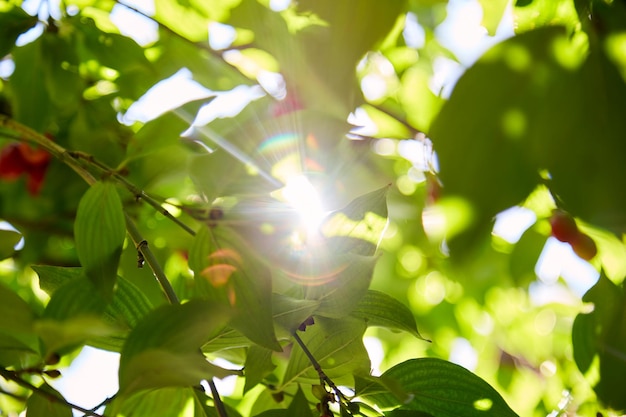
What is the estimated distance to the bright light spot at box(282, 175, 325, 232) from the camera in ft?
2.13

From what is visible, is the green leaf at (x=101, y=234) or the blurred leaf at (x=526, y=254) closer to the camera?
the green leaf at (x=101, y=234)

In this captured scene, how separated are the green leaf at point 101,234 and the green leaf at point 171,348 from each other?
4.1 inches

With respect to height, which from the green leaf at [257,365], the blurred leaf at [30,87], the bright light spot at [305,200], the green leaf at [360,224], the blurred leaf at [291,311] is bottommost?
the green leaf at [257,365]

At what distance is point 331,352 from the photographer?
0.65 meters

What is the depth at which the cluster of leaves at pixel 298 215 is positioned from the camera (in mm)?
281

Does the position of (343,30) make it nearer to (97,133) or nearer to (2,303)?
(2,303)

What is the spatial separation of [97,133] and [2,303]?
2.69 feet

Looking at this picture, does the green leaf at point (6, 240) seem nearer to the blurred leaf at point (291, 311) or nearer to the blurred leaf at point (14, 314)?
the blurred leaf at point (14, 314)

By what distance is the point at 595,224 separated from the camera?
0.85ft

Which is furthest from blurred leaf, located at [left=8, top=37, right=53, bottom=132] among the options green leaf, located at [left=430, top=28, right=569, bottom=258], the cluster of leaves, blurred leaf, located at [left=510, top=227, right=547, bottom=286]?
green leaf, located at [left=430, top=28, right=569, bottom=258]

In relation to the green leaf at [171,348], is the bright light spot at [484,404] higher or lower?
lower

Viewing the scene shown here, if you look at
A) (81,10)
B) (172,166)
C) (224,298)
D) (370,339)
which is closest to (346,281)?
(224,298)

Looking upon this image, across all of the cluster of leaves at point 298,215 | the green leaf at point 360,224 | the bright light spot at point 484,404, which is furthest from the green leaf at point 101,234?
the bright light spot at point 484,404

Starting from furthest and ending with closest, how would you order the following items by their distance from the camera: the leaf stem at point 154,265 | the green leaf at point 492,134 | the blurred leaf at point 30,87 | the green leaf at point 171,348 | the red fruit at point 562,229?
1. the blurred leaf at point 30,87
2. the red fruit at point 562,229
3. the leaf stem at point 154,265
4. the green leaf at point 171,348
5. the green leaf at point 492,134
